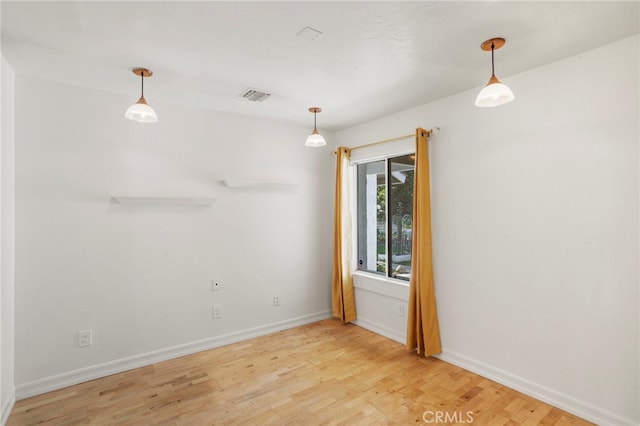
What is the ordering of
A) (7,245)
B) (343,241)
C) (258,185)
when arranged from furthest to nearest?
(343,241), (258,185), (7,245)

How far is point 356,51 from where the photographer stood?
221 cm

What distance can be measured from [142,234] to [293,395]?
2.01 meters

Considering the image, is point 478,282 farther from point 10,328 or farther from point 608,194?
point 10,328

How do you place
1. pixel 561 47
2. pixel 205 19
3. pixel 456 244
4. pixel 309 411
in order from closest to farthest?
pixel 205 19, pixel 561 47, pixel 309 411, pixel 456 244

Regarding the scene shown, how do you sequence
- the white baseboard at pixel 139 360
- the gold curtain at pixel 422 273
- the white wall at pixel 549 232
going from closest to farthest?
the white wall at pixel 549 232, the white baseboard at pixel 139 360, the gold curtain at pixel 422 273

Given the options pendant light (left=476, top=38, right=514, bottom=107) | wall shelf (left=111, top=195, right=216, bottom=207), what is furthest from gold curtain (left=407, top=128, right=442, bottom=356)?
wall shelf (left=111, top=195, right=216, bottom=207)

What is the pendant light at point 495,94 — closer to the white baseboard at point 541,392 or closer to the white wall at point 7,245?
the white baseboard at point 541,392

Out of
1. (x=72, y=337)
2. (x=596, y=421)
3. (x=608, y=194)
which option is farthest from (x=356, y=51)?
(x=72, y=337)

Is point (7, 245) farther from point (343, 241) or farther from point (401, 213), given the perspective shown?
point (401, 213)

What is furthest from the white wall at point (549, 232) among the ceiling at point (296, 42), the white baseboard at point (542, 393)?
the ceiling at point (296, 42)

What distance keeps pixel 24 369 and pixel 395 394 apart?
296 centimetres

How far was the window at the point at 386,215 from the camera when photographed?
3684mm

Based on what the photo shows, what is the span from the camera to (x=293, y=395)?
2.56 metres

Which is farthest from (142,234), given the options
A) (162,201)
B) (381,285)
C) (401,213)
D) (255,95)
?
(401,213)
